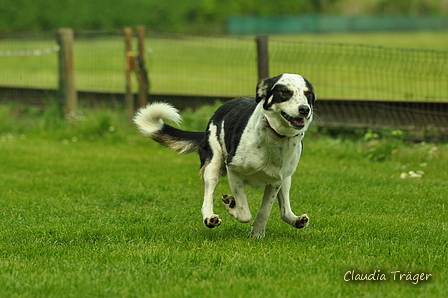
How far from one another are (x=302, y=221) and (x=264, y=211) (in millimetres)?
318

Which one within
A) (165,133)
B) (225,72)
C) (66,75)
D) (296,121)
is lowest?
(225,72)

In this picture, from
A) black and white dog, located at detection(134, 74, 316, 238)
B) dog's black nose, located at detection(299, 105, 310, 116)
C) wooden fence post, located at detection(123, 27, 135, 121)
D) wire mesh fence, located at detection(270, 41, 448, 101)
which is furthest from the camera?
wooden fence post, located at detection(123, 27, 135, 121)

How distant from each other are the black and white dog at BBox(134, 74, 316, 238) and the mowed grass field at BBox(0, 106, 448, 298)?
0.86ft

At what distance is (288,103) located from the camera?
4.92 meters

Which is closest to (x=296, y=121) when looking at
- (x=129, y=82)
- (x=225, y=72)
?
(x=129, y=82)

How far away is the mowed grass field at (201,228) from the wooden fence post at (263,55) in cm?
124

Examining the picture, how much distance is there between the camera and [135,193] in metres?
7.52

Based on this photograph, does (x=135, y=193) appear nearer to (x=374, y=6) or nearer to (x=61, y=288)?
(x=61, y=288)

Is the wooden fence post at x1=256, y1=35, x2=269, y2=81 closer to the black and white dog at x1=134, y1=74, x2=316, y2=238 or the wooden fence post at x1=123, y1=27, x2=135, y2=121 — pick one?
the wooden fence post at x1=123, y1=27, x2=135, y2=121

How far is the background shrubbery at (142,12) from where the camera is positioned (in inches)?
1614

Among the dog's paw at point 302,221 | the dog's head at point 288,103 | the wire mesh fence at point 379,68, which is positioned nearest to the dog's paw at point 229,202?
the dog's paw at point 302,221

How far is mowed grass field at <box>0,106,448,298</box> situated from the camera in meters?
4.18

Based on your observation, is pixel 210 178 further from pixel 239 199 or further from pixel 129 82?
pixel 129 82

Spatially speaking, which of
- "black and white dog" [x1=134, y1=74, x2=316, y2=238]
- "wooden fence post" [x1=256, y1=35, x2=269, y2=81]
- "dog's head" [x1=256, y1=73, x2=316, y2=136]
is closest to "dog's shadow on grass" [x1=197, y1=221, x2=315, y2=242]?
"black and white dog" [x1=134, y1=74, x2=316, y2=238]
